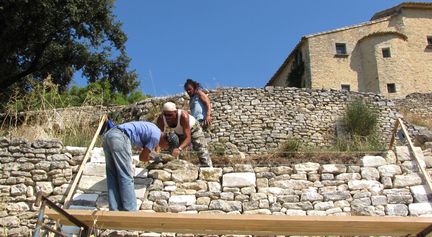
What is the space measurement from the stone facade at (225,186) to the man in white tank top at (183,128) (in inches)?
13.0

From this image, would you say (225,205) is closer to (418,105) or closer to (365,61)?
(418,105)

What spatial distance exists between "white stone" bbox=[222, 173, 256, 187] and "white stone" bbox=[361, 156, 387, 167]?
1.68 metres

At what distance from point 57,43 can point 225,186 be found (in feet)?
45.1

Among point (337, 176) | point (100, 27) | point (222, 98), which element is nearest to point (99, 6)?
point (100, 27)

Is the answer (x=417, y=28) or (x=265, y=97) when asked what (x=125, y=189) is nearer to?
(x=265, y=97)

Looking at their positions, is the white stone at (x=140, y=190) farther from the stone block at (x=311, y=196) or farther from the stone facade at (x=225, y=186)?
the stone block at (x=311, y=196)

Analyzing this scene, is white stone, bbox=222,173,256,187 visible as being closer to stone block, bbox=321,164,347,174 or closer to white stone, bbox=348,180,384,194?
stone block, bbox=321,164,347,174

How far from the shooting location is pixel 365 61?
28.1 metres

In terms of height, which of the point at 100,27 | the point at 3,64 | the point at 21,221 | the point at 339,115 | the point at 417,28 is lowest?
the point at 21,221

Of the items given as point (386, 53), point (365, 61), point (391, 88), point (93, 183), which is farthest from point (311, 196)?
point (386, 53)

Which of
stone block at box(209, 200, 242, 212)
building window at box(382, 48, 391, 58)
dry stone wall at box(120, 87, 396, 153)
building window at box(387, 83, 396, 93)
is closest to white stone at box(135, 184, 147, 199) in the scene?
stone block at box(209, 200, 242, 212)

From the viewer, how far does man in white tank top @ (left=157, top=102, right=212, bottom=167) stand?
7.14 metres

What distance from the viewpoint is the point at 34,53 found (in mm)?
18703

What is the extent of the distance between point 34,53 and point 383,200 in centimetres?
1536
